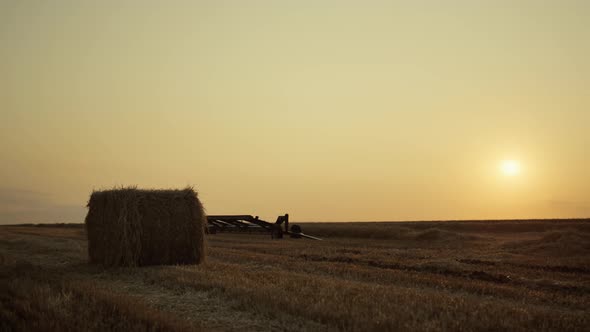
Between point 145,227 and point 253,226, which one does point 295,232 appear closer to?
point 253,226

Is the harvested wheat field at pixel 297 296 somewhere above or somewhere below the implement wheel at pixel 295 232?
below

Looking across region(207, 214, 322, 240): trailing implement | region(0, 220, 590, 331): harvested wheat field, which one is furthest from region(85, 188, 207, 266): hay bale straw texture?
region(207, 214, 322, 240): trailing implement

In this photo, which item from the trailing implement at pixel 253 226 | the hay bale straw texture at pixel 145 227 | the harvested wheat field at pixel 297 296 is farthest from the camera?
the trailing implement at pixel 253 226

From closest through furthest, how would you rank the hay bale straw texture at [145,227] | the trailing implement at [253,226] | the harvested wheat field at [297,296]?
the harvested wheat field at [297,296]
the hay bale straw texture at [145,227]
the trailing implement at [253,226]

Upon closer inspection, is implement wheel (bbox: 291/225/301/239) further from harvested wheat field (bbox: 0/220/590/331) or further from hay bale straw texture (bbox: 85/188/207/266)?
hay bale straw texture (bbox: 85/188/207/266)

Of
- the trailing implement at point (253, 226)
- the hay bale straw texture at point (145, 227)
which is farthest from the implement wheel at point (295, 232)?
the hay bale straw texture at point (145, 227)

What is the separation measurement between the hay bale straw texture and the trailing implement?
15.7 m

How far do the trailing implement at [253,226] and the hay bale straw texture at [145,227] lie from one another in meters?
15.7

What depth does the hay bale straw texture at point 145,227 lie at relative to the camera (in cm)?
1566

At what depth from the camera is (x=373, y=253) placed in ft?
66.5

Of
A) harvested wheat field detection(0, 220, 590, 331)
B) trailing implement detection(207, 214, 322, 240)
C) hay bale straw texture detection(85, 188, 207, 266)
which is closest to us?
harvested wheat field detection(0, 220, 590, 331)

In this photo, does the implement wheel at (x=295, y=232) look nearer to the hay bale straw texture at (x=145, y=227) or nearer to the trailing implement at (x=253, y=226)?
the trailing implement at (x=253, y=226)

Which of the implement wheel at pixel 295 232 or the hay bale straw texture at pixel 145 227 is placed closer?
the hay bale straw texture at pixel 145 227

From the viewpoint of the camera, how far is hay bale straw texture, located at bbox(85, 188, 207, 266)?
15.7 metres
